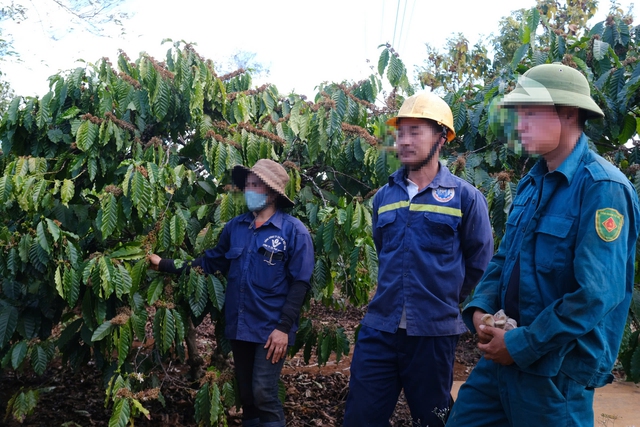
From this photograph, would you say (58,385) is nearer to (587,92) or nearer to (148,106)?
(148,106)

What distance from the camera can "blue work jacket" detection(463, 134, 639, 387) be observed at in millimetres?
1701

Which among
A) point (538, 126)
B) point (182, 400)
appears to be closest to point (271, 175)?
point (538, 126)

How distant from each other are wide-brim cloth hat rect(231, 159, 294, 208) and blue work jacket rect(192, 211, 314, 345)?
0.14m

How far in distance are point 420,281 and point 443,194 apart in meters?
0.42

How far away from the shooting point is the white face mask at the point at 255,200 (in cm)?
335

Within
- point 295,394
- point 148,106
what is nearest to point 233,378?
point 295,394

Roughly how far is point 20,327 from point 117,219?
0.97 meters

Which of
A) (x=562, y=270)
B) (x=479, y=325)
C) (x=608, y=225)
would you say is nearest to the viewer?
(x=608, y=225)

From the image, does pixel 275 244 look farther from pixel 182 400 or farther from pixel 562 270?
pixel 182 400

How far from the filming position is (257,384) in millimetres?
3227

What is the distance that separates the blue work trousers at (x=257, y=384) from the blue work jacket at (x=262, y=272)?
128 mm

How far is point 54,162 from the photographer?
395 cm

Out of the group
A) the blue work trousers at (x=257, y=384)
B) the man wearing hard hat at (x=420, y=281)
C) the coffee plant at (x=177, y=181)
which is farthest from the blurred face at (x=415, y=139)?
the blue work trousers at (x=257, y=384)

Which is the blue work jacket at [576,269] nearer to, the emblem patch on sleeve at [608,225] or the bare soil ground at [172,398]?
the emblem patch on sleeve at [608,225]
